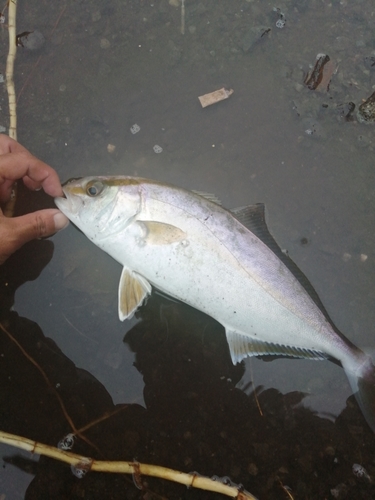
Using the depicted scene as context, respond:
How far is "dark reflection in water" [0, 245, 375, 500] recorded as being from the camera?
2496 mm

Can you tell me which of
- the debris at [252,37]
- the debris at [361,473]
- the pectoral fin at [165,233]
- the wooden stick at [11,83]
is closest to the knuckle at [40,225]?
the wooden stick at [11,83]

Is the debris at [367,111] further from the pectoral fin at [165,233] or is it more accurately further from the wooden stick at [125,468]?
the wooden stick at [125,468]

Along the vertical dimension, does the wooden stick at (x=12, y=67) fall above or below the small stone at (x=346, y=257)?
above

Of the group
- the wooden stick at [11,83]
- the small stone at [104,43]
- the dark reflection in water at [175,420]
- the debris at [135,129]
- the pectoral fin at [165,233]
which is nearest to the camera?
the pectoral fin at [165,233]

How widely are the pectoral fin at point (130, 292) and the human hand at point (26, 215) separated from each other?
55 centimetres

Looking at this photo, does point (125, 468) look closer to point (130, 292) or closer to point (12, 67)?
point (130, 292)

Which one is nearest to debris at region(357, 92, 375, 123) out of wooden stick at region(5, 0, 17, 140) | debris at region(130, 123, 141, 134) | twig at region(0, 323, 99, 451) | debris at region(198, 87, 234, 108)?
debris at region(198, 87, 234, 108)

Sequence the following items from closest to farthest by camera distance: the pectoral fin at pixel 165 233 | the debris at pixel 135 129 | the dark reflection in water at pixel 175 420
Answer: the pectoral fin at pixel 165 233 → the dark reflection in water at pixel 175 420 → the debris at pixel 135 129

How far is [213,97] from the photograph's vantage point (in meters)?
2.91

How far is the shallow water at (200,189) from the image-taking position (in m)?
2.55

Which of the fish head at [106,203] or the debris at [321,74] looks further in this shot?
the debris at [321,74]

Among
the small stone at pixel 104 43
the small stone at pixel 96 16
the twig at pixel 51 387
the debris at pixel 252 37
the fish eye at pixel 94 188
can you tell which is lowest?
the twig at pixel 51 387

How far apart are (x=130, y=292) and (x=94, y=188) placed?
2.21ft

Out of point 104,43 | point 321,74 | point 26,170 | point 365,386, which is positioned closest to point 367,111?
point 321,74
